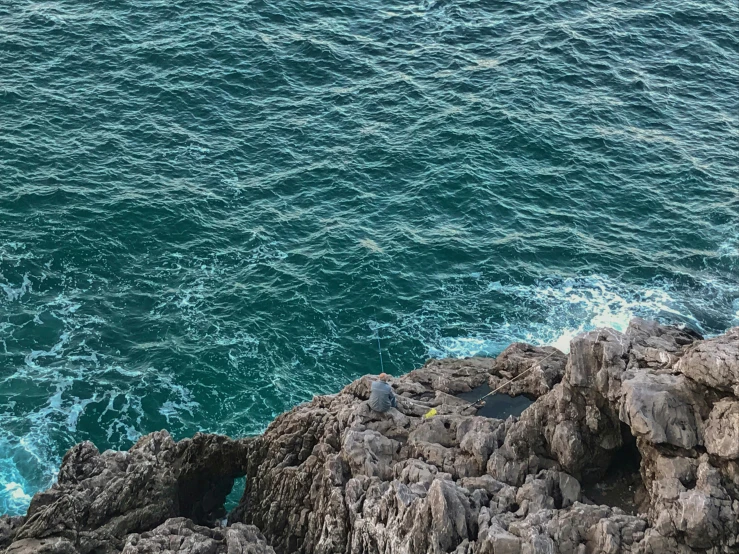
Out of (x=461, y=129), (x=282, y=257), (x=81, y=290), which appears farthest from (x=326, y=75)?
(x=81, y=290)

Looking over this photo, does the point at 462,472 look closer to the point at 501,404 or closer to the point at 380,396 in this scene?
the point at 380,396

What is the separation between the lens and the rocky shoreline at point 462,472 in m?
27.4

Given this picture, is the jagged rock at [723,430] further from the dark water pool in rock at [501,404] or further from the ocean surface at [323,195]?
the ocean surface at [323,195]

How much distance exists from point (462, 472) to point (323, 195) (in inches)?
1234

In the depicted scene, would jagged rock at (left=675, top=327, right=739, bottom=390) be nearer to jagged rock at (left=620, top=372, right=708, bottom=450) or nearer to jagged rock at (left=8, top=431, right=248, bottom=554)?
jagged rock at (left=620, top=372, right=708, bottom=450)

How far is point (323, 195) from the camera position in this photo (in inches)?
2328

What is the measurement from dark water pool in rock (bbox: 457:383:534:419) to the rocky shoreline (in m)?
0.40

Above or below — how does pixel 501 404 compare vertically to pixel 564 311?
above

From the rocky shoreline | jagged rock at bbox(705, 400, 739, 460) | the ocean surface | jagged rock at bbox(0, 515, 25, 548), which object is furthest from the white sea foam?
jagged rock at bbox(0, 515, 25, 548)

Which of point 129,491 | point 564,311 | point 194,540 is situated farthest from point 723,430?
point 564,311

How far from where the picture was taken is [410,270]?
5391 centimetres

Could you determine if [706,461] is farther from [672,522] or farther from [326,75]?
[326,75]

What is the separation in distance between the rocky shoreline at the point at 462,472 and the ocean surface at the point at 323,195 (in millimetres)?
7740

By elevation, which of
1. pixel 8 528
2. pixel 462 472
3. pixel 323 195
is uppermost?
pixel 462 472
